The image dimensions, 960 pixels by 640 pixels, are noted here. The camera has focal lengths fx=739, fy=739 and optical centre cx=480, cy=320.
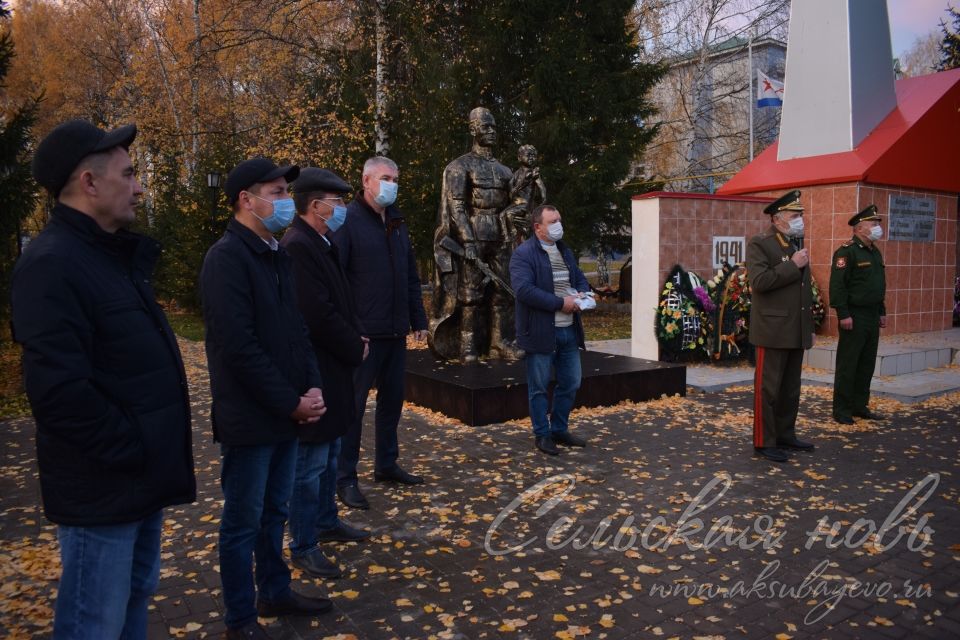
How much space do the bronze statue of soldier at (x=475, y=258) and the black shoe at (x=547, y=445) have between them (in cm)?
224

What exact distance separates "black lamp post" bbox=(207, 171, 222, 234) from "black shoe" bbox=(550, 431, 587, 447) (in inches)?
560

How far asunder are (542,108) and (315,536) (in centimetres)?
1511

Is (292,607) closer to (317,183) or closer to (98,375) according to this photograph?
(98,375)

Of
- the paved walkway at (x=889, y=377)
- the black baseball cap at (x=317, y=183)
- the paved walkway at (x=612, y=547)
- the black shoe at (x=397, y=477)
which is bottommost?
the paved walkway at (x=612, y=547)

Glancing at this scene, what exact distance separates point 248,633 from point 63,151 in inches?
77.1

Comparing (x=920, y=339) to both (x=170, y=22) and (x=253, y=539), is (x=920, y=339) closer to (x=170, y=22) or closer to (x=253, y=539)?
(x=253, y=539)

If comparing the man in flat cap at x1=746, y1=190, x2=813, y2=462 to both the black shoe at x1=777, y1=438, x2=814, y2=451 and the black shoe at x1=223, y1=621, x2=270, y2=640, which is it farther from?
the black shoe at x1=223, y1=621, x2=270, y2=640

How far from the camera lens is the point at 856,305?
7.11 m

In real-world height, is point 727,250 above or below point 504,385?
above

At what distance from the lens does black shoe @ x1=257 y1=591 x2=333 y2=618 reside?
10.8 ft

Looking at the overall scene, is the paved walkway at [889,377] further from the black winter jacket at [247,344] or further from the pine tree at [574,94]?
the black winter jacket at [247,344]

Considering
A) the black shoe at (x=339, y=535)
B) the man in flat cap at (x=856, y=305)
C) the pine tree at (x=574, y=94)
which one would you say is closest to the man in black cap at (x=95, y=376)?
the black shoe at (x=339, y=535)

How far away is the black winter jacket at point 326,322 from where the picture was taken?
12.2 feet

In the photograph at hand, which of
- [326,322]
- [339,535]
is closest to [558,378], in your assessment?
[339,535]
